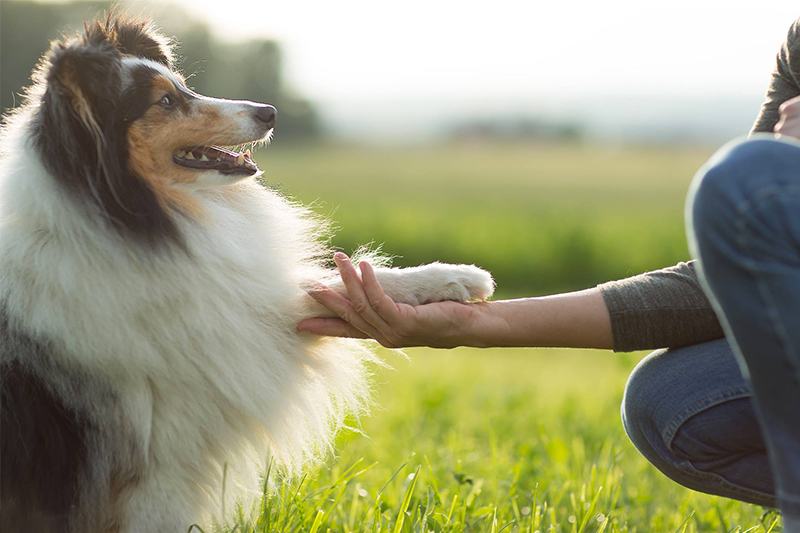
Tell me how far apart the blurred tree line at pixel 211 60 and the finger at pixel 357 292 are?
31.8m

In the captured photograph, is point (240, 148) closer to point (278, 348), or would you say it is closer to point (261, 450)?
point (278, 348)

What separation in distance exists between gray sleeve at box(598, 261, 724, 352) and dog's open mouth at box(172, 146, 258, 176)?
1305 mm

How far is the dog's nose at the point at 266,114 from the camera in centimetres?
268

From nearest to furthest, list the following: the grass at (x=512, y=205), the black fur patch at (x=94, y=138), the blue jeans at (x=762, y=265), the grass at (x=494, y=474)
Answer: the blue jeans at (x=762, y=265) < the black fur patch at (x=94, y=138) < the grass at (x=494, y=474) < the grass at (x=512, y=205)

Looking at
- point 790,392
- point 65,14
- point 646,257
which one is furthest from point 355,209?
point 65,14

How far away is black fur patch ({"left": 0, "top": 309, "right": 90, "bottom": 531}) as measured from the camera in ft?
7.00

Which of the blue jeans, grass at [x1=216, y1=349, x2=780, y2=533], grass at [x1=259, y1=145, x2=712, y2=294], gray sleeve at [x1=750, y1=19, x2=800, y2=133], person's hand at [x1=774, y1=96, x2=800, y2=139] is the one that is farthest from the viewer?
grass at [x1=259, y1=145, x2=712, y2=294]

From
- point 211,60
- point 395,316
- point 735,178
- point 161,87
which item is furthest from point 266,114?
point 211,60

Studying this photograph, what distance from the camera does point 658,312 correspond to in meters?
2.27

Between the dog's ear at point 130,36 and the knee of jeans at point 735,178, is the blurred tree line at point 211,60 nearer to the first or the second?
the dog's ear at point 130,36

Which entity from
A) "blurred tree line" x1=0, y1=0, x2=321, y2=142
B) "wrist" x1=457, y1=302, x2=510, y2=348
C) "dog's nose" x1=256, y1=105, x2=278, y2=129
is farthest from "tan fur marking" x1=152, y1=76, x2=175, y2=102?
"blurred tree line" x1=0, y1=0, x2=321, y2=142

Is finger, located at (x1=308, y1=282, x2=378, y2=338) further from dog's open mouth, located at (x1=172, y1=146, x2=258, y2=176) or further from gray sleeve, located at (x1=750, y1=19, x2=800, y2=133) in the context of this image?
gray sleeve, located at (x1=750, y1=19, x2=800, y2=133)

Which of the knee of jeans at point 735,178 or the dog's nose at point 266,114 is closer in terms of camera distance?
the knee of jeans at point 735,178

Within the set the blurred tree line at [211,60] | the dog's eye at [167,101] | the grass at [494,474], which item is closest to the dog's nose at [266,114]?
the dog's eye at [167,101]
